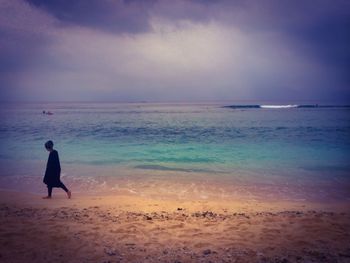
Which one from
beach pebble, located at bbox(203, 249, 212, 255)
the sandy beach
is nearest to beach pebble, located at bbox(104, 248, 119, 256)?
the sandy beach

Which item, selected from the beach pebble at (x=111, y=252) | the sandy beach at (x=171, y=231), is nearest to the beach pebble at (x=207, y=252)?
the sandy beach at (x=171, y=231)

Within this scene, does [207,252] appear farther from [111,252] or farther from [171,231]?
[111,252]

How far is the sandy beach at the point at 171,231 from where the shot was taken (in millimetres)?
5480

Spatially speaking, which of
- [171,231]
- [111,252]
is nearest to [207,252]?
[171,231]

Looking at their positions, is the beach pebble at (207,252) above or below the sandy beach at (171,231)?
above

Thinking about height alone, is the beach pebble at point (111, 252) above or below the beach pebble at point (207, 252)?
below

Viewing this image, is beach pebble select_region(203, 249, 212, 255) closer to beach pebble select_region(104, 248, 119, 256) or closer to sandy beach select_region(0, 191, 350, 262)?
sandy beach select_region(0, 191, 350, 262)

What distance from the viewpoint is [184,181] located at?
12.8 meters

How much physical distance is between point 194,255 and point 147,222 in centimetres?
209

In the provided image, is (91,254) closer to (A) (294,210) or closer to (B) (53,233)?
(B) (53,233)

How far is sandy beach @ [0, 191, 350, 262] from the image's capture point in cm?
548

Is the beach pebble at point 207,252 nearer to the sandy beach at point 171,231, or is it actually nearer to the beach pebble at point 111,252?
the sandy beach at point 171,231

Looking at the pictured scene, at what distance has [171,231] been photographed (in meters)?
6.67

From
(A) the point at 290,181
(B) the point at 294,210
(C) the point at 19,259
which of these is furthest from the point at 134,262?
(A) the point at 290,181
